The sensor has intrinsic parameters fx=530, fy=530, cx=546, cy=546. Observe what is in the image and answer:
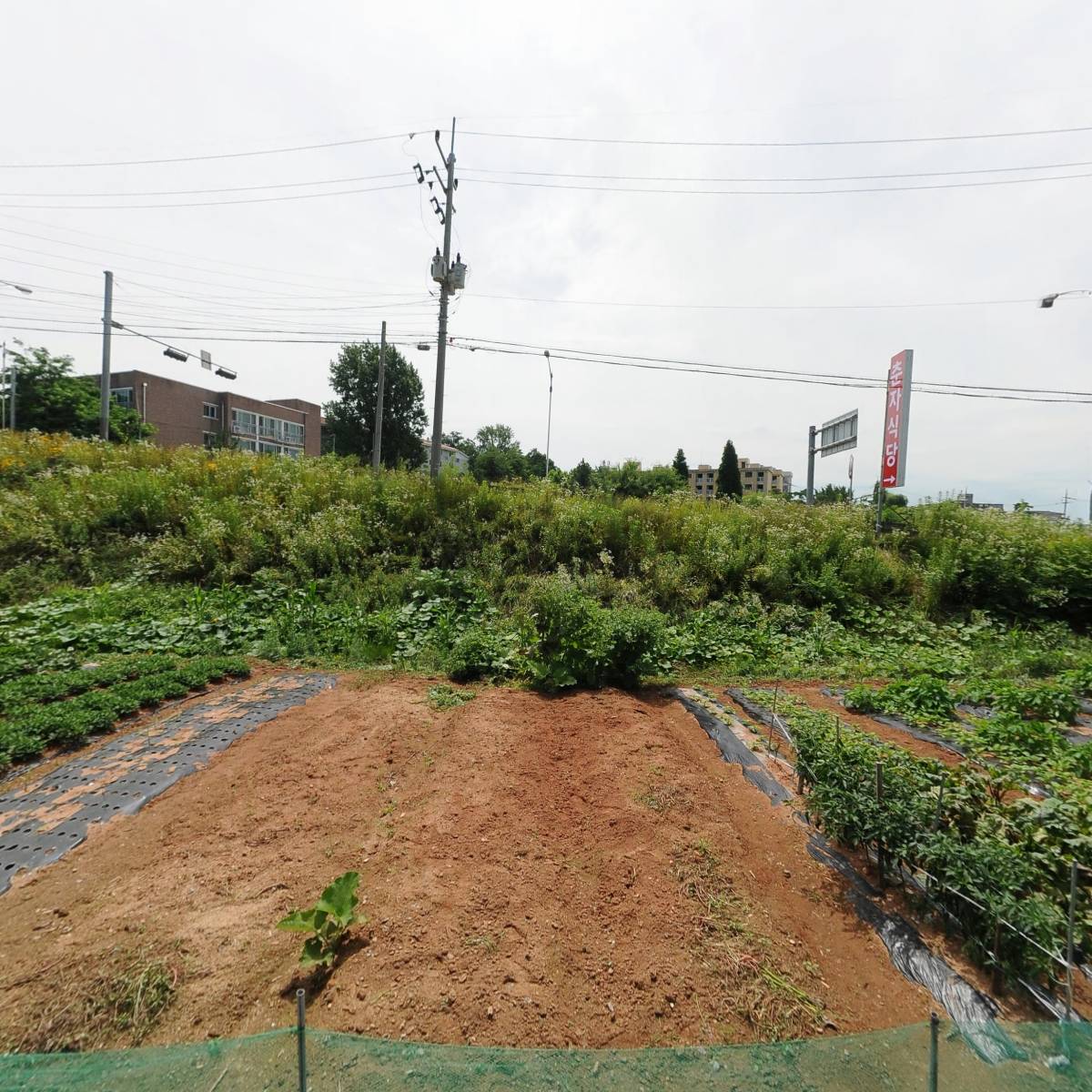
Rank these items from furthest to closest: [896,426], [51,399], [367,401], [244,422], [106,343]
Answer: [244,422] < [367,401] < [51,399] < [106,343] < [896,426]

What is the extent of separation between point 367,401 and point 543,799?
3710 cm

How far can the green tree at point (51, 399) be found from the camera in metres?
24.1

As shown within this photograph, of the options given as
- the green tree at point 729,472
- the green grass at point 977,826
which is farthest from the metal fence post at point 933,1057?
the green tree at point 729,472

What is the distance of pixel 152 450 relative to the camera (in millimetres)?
13430

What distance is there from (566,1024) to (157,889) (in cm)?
215

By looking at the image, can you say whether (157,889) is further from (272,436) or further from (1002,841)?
(272,436)

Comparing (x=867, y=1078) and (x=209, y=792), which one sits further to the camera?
(x=209, y=792)

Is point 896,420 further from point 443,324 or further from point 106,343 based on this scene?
point 106,343

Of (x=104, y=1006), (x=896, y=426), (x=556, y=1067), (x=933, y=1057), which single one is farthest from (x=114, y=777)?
(x=896, y=426)

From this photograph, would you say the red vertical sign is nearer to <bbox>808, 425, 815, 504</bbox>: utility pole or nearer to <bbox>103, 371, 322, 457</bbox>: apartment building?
<bbox>808, 425, 815, 504</bbox>: utility pole

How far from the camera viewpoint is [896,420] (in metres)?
12.1

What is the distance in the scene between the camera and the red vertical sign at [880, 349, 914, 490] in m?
12.0

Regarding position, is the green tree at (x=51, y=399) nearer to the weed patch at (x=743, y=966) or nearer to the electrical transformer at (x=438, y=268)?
the electrical transformer at (x=438, y=268)

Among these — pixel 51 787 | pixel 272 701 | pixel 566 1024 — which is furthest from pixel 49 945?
pixel 272 701
